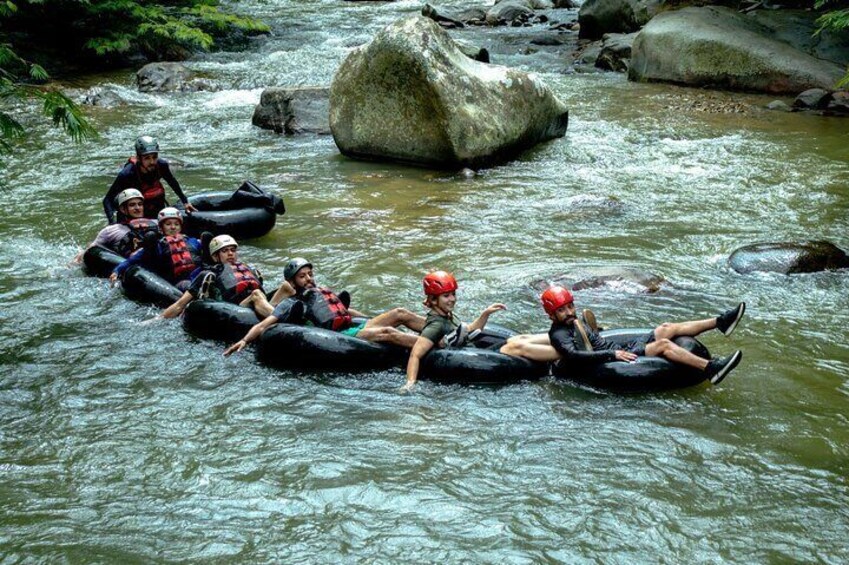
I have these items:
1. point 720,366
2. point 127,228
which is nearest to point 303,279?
point 127,228

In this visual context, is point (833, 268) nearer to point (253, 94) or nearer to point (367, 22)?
point (253, 94)

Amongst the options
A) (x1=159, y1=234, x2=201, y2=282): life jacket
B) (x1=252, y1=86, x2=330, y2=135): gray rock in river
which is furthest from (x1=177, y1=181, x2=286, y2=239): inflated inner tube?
(x1=252, y1=86, x2=330, y2=135): gray rock in river

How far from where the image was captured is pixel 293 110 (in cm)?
1600

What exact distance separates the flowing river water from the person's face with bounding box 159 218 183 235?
2.87 ft

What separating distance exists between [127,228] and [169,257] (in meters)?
1.11

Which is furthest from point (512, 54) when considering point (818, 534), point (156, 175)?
A: point (818, 534)

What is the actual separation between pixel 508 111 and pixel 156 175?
5.31 metres

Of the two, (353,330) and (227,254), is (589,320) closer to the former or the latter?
(353,330)

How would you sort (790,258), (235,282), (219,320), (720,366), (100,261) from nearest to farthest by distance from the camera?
(720,366)
(219,320)
(235,282)
(790,258)
(100,261)

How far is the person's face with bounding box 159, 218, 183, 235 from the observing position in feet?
30.4

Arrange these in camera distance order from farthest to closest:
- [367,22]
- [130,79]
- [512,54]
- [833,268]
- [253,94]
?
[367,22]
[512,54]
[130,79]
[253,94]
[833,268]

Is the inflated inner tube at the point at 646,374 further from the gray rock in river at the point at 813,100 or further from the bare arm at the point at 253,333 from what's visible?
the gray rock in river at the point at 813,100

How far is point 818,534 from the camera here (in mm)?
5133

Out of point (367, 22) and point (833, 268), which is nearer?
point (833, 268)
